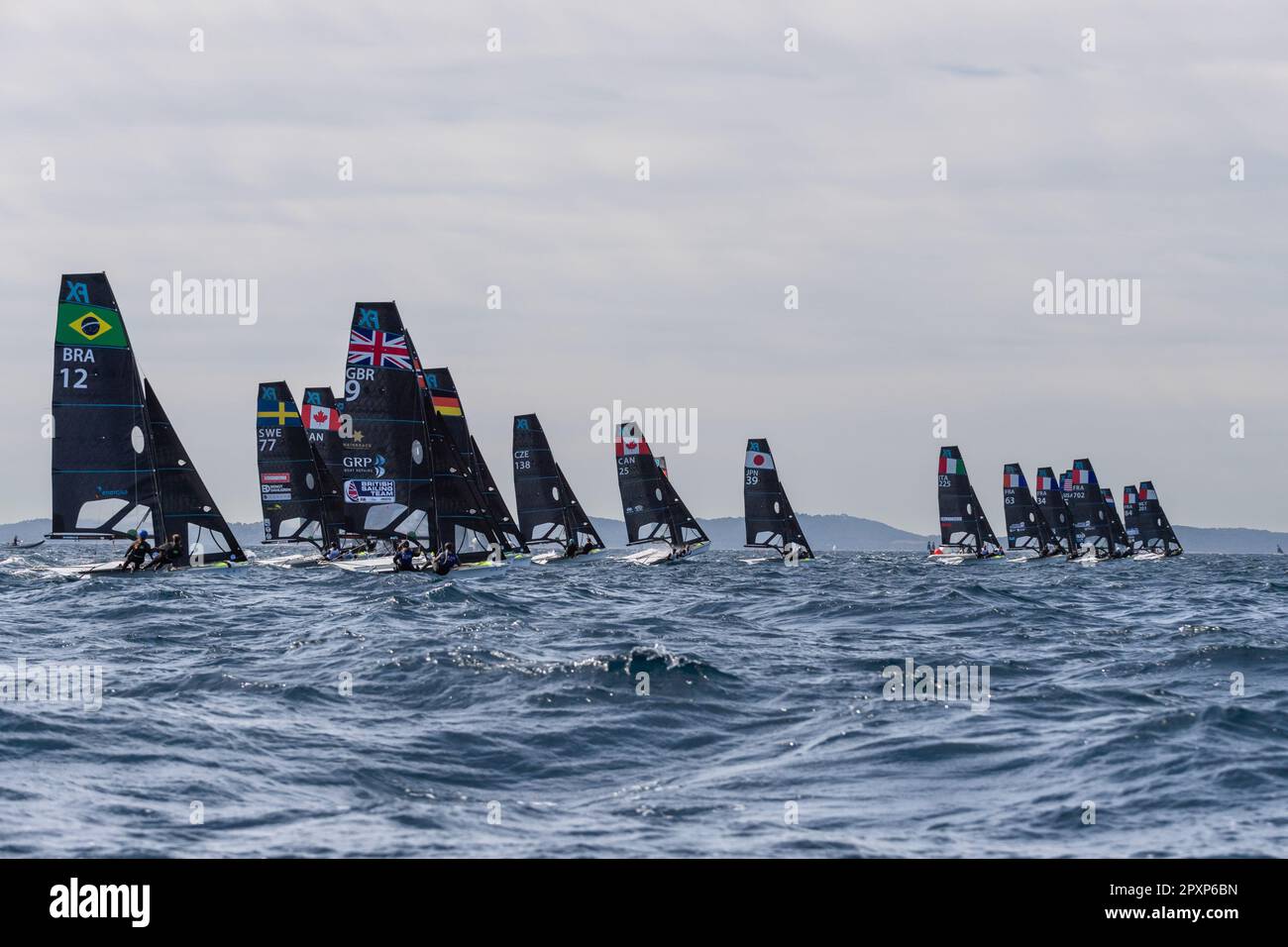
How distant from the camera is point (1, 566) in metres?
54.2

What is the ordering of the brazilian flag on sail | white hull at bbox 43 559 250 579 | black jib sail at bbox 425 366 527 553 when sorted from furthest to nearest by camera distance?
black jib sail at bbox 425 366 527 553
the brazilian flag on sail
white hull at bbox 43 559 250 579

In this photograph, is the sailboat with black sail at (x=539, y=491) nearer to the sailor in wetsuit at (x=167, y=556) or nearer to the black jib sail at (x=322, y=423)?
the black jib sail at (x=322, y=423)

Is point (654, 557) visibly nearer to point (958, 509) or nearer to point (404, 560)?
Result: point (404, 560)

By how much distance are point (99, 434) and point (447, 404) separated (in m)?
20.3

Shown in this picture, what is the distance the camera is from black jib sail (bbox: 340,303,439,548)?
50.7 meters

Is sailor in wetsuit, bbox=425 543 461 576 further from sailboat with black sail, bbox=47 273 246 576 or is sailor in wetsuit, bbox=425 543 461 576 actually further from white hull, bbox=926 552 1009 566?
white hull, bbox=926 552 1009 566

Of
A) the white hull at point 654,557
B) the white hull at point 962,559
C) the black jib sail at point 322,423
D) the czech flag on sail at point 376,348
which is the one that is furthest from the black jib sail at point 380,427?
the white hull at point 962,559

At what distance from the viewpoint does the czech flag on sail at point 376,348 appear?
5072 cm

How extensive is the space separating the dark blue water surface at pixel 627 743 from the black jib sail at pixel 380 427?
71.9ft

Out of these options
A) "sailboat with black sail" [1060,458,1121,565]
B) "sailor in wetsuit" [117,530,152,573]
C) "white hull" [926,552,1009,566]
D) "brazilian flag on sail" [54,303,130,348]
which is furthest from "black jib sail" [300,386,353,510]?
"sailboat with black sail" [1060,458,1121,565]

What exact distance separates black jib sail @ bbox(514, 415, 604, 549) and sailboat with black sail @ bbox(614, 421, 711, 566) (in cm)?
574

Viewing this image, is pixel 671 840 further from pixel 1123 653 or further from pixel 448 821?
pixel 1123 653

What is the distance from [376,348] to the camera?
5084 centimetres

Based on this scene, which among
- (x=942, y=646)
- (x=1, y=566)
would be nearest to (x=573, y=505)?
(x=1, y=566)
